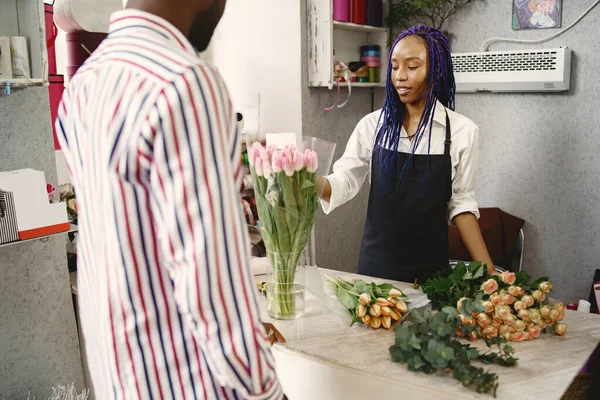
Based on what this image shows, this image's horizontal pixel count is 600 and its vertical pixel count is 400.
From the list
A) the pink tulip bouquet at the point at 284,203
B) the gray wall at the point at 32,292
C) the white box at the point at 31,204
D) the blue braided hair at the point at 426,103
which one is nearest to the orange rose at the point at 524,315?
the pink tulip bouquet at the point at 284,203

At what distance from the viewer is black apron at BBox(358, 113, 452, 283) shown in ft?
7.33

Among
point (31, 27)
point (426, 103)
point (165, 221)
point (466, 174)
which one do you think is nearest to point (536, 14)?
point (426, 103)

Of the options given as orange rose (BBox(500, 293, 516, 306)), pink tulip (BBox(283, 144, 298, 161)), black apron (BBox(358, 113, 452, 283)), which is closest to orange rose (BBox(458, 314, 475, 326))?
orange rose (BBox(500, 293, 516, 306))

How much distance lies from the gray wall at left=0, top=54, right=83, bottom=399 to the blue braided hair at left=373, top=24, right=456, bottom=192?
48.2 inches

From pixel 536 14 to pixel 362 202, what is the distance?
4.94 feet

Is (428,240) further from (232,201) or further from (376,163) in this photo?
(232,201)

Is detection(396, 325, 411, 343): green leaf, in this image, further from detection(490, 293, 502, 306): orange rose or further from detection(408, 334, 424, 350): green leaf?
detection(490, 293, 502, 306): orange rose

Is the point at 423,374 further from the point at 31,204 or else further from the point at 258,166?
the point at 31,204

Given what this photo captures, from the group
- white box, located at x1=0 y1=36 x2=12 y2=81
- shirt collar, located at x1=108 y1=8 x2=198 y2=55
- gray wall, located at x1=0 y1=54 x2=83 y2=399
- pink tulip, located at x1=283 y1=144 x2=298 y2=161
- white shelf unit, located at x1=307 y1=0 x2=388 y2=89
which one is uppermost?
white shelf unit, located at x1=307 y1=0 x2=388 y2=89

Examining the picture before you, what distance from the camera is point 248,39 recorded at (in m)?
3.62

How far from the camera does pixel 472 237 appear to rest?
205 centimetres

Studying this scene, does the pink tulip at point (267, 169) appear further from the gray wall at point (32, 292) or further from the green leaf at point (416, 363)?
the gray wall at point (32, 292)

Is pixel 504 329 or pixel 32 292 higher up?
pixel 504 329

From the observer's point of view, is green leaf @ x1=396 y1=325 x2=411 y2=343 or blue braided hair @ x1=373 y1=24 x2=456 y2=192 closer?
green leaf @ x1=396 y1=325 x2=411 y2=343
